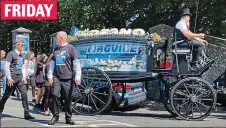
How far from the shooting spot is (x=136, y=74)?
10617 millimetres

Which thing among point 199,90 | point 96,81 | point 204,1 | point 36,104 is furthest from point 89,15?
point 199,90

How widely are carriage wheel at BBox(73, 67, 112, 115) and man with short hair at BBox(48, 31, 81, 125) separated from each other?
1712 millimetres

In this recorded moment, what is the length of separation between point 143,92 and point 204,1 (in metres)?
5.01

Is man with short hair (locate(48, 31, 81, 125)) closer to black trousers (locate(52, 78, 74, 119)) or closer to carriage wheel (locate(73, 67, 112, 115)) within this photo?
black trousers (locate(52, 78, 74, 119))

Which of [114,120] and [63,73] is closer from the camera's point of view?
[63,73]

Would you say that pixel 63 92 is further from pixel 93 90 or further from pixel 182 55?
pixel 182 55

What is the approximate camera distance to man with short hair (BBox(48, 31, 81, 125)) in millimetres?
8758

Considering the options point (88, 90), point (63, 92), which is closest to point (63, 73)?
point (63, 92)

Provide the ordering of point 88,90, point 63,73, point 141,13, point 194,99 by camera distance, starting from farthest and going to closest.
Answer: point 141,13, point 88,90, point 194,99, point 63,73

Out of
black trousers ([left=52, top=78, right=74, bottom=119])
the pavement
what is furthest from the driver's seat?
black trousers ([left=52, top=78, right=74, bottom=119])

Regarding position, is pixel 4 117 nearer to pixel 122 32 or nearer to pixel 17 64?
pixel 17 64

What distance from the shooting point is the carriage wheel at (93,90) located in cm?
1054

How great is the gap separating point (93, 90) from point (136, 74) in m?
1.07

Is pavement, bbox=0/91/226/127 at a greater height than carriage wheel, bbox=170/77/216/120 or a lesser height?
lesser
